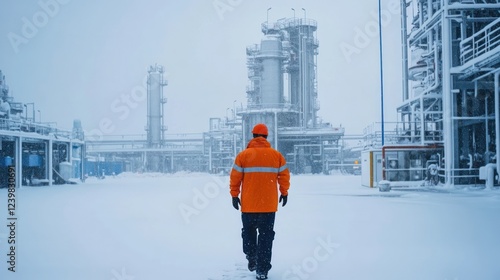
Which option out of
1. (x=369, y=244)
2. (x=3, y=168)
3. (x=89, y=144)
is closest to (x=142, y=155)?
(x=89, y=144)

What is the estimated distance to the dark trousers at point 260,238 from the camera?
4789 mm

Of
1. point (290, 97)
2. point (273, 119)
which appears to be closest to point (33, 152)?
point (273, 119)

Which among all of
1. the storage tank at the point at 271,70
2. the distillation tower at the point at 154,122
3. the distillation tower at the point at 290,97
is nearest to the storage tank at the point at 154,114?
the distillation tower at the point at 154,122

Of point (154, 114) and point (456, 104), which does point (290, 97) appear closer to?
point (154, 114)

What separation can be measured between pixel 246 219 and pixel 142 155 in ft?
154

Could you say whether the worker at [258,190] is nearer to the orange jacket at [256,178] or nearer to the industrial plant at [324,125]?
the orange jacket at [256,178]

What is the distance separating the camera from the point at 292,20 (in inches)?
1815

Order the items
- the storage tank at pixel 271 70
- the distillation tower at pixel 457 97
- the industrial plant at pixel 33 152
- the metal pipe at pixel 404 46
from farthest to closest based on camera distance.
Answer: the storage tank at pixel 271 70 < the metal pipe at pixel 404 46 < the industrial plant at pixel 33 152 < the distillation tower at pixel 457 97

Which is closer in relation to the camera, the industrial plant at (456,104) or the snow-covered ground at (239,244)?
the snow-covered ground at (239,244)

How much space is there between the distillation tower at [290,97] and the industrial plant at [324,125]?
99 mm

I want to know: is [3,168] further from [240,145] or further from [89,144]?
[89,144]

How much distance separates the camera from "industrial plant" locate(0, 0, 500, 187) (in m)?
20.2

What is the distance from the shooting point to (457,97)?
22.1m

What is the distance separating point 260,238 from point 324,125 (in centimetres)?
4209
